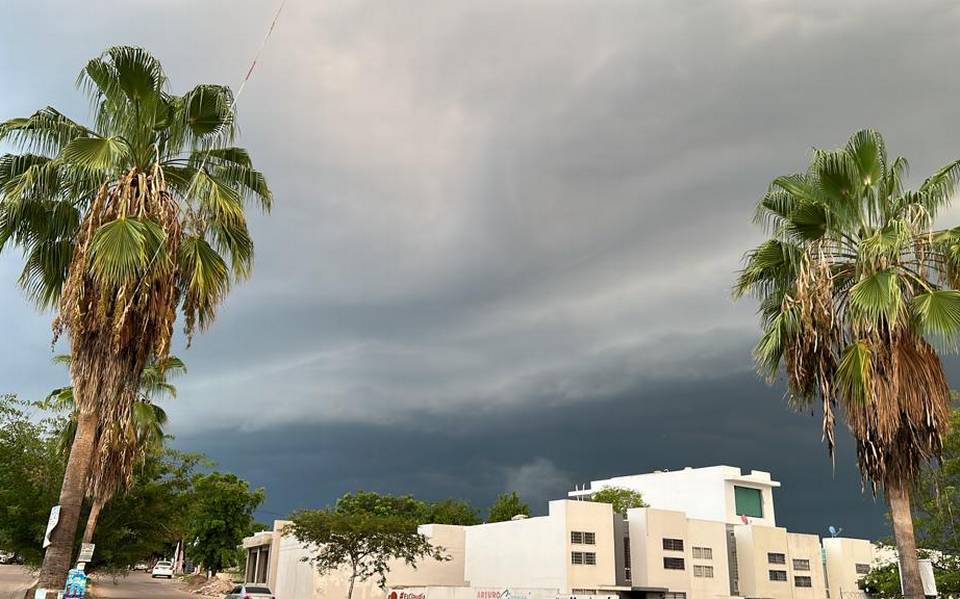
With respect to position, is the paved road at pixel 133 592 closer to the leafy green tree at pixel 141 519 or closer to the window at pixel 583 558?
the leafy green tree at pixel 141 519

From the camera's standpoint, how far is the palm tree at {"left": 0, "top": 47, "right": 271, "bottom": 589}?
554 inches

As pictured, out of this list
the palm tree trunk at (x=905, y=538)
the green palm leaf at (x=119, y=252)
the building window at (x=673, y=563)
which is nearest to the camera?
the green palm leaf at (x=119, y=252)

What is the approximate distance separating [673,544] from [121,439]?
42.5 metres

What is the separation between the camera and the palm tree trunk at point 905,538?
47.7ft

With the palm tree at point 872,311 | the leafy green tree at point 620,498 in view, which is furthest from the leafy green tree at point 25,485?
the leafy green tree at point 620,498

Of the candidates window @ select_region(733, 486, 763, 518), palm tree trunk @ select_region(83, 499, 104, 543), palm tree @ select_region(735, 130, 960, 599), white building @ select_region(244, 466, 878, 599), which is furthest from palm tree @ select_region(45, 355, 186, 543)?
window @ select_region(733, 486, 763, 518)

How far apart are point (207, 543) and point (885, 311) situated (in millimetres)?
83231

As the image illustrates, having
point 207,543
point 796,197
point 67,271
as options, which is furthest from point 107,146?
point 207,543

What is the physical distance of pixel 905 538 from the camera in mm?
14734

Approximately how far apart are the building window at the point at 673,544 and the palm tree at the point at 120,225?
46.3 metres

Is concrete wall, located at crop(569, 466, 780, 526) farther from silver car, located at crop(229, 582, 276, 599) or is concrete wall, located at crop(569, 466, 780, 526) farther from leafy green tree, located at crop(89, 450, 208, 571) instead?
leafy green tree, located at crop(89, 450, 208, 571)

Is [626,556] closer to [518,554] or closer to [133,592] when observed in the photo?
[518,554]

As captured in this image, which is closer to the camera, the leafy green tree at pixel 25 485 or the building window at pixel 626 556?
the leafy green tree at pixel 25 485

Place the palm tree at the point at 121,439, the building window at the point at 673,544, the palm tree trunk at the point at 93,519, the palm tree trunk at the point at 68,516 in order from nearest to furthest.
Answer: the palm tree trunk at the point at 68,516 → the palm tree at the point at 121,439 → the palm tree trunk at the point at 93,519 → the building window at the point at 673,544
